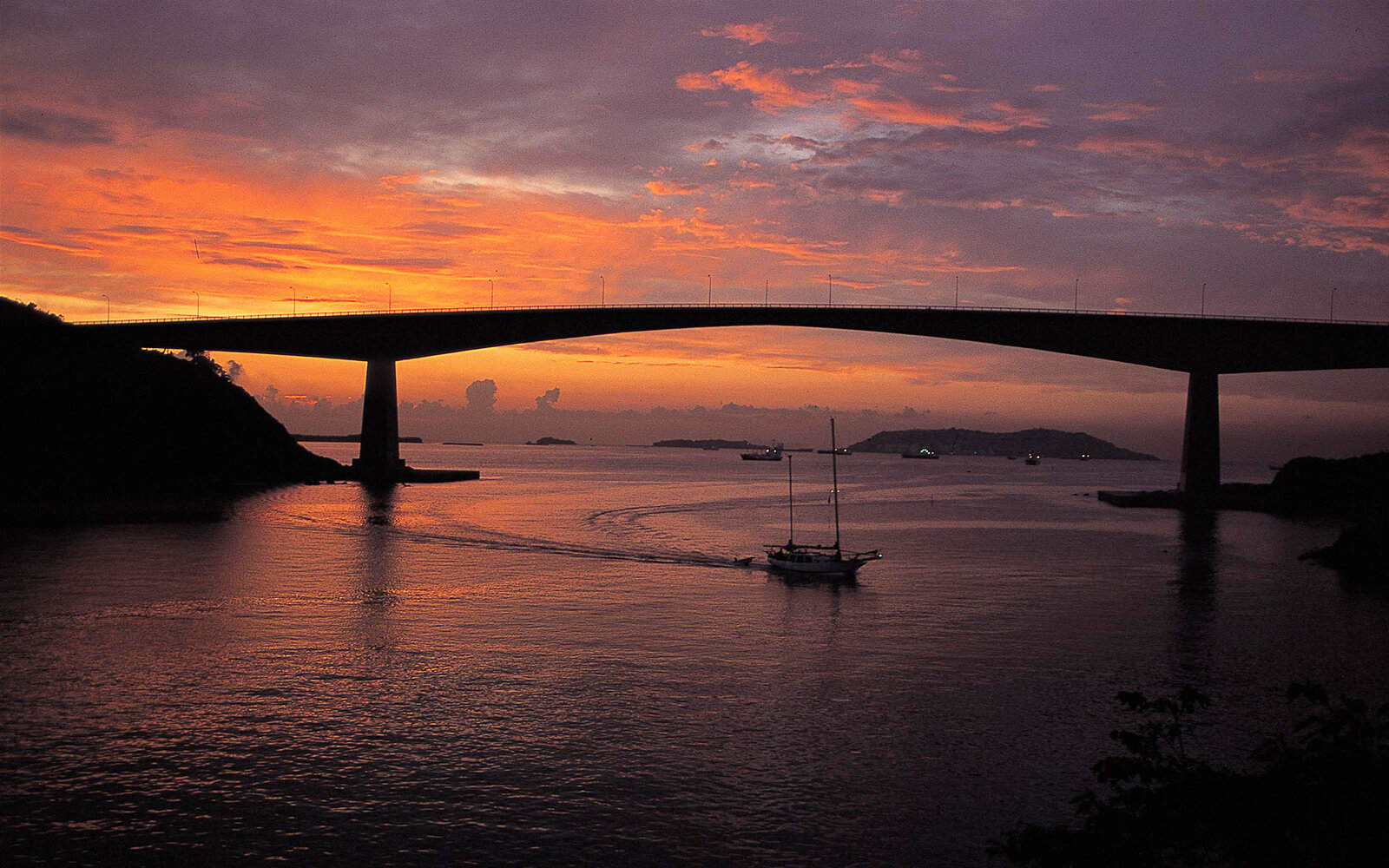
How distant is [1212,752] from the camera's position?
22.3 metres

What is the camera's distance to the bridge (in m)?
85.4

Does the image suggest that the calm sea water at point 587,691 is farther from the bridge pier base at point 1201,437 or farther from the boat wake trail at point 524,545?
the bridge pier base at point 1201,437

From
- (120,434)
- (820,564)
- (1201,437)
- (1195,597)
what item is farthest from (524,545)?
(1201,437)

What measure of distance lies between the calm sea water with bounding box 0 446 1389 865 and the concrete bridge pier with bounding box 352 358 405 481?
155 ft

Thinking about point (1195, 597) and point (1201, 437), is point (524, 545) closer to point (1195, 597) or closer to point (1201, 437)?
point (1195, 597)

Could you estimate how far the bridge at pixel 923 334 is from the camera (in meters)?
85.4

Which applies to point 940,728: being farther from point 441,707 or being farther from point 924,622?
point 924,622

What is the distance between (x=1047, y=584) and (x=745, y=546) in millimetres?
22494

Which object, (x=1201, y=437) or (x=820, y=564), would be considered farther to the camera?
(x=1201, y=437)

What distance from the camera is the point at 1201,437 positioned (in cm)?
9644

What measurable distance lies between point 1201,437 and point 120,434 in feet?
357

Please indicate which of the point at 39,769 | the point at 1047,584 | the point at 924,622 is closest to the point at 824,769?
the point at 39,769

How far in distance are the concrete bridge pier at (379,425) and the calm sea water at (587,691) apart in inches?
1856

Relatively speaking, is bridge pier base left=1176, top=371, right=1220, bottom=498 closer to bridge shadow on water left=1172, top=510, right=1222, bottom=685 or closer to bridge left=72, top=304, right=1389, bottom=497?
bridge left=72, top=304, right=1389, bottom=497
